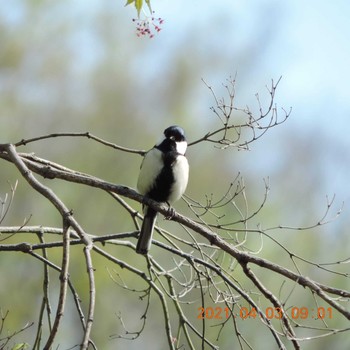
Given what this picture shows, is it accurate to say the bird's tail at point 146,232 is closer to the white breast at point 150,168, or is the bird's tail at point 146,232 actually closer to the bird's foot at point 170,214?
the white breast at point 150,168

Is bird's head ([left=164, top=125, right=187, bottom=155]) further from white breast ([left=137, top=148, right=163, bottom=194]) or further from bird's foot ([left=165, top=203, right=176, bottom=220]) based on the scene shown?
bird's foot ([left=165, top=203, right=176, bottom=220])

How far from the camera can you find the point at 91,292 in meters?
2.31

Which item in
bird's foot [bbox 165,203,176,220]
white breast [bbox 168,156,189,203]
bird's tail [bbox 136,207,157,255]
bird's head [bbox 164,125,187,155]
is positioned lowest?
Answer: bird's foot [bbox 165,203,176,220]

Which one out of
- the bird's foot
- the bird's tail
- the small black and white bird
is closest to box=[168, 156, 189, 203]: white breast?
the small black and white bird

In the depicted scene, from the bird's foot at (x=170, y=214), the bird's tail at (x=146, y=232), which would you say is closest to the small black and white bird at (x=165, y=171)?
the bird's tail at (x=146, y=232)

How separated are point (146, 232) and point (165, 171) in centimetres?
30

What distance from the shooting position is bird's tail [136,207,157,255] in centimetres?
359

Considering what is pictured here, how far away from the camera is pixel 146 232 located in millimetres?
3641

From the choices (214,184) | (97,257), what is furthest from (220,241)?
(214,184)

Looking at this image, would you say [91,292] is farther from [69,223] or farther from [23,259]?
[23,259]

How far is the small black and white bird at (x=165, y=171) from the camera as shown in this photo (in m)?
3.69

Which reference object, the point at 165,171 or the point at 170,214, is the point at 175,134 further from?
the point at 170,214

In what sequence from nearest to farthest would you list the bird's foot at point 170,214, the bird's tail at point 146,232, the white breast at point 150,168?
the bird's foot at point 170,214 → the bird's tail at point 146,232 → the white breast at point 150,168

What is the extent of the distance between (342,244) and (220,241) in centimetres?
1035
